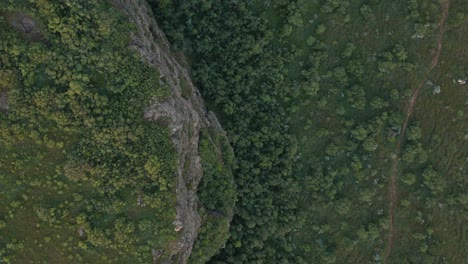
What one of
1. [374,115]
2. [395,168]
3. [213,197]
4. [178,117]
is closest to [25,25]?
[178,117]

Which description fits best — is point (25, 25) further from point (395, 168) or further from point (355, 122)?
point (395, 168)

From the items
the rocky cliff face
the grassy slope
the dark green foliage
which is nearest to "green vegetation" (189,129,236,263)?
the rocky cliff face

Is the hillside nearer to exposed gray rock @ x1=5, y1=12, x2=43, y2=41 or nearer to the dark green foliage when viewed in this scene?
exposed gray rock @ x1=5, y1=12, x2=43, y2=41

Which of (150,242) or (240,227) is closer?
(150,242)

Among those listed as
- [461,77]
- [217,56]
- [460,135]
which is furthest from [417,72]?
[217,56]

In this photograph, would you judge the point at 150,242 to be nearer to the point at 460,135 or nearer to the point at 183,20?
the point at 183,20

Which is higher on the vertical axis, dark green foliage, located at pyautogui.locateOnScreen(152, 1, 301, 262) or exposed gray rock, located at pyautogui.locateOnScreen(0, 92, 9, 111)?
exposed gray rock, located at pyautogui.locateOnScreen(0, 92, 9, 111)
